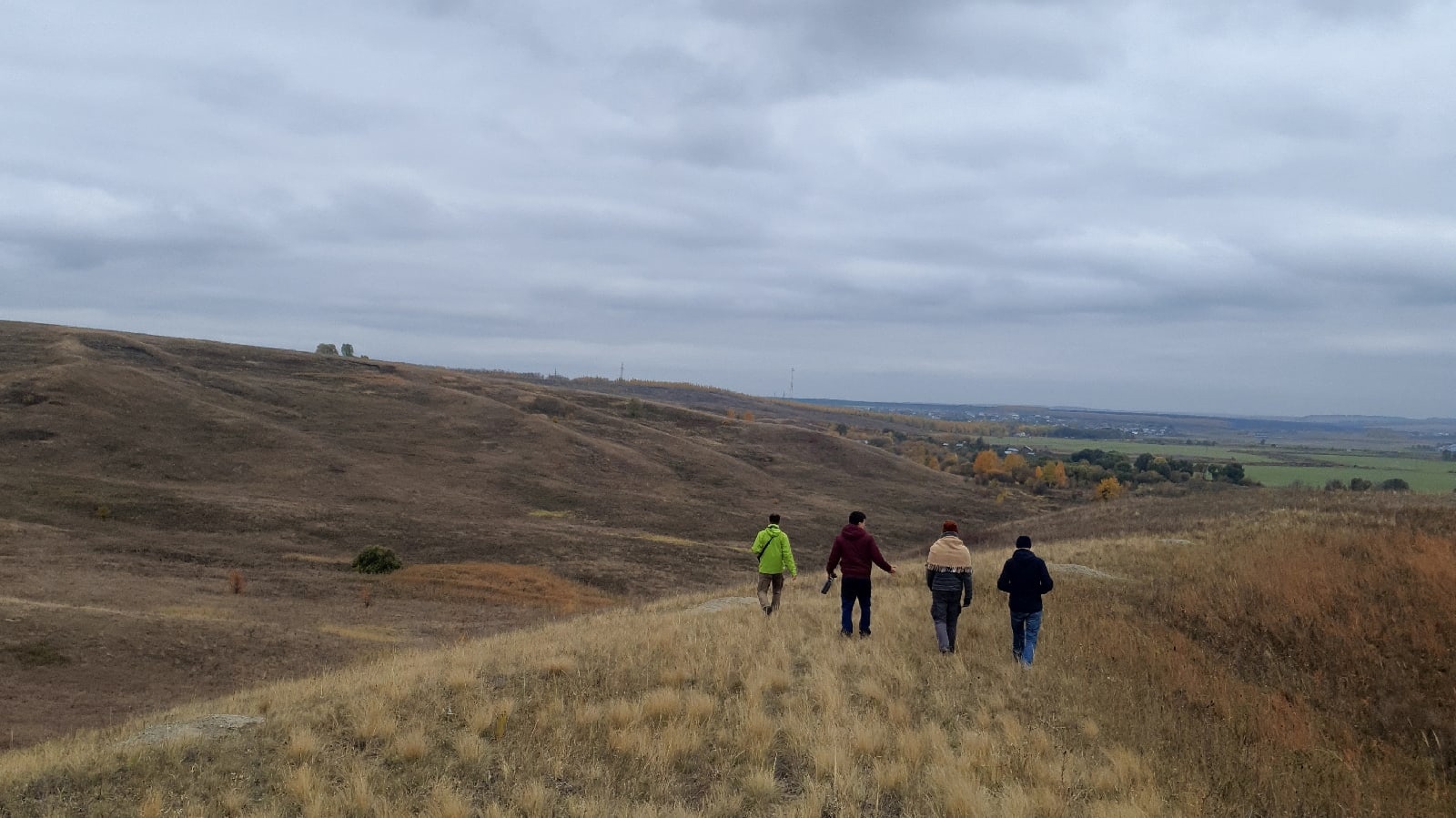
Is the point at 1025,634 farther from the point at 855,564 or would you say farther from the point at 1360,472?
the point at 1360,472

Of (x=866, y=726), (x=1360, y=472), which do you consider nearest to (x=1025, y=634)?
(x=866, y=726)

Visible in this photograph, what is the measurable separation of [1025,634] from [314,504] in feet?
143

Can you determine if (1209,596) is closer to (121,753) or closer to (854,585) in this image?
(854,585)

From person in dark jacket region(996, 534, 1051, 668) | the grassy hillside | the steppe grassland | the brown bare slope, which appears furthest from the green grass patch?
the steppe grassland

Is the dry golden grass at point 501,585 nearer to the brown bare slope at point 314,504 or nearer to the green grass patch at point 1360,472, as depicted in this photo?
the brown bare slope at point 314,504

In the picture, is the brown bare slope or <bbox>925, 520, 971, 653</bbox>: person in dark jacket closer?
<bbox>925, 520, 971, 653</bbox>: person in dark jacket

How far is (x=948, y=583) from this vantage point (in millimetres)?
10859

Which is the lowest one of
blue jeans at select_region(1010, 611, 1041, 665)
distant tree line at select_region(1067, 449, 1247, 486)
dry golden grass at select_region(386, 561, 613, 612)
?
dry golden grass at select_region(386, 561, 613, 612)

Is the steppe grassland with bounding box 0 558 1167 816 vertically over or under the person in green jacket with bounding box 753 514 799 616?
under

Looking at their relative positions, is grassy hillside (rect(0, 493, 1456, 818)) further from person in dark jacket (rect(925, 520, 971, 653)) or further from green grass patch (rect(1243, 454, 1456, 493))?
green grass patch (rect(1243, 454, 1456, 493))

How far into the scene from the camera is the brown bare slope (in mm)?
17875

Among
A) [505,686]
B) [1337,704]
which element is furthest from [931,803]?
[1337,704]

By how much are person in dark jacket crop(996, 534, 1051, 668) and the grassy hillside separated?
0.31 m

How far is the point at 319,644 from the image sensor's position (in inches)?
749
